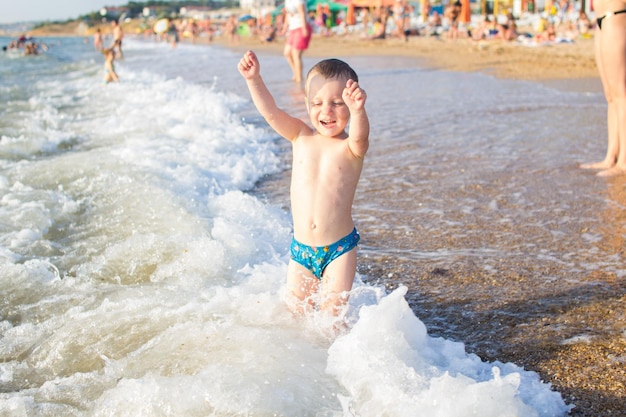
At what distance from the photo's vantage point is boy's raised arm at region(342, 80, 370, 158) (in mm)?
2660

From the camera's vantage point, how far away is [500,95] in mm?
10828

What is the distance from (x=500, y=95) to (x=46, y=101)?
893 centimetres

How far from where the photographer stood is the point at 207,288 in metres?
3.41

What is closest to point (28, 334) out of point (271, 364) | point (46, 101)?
point (271, 364)

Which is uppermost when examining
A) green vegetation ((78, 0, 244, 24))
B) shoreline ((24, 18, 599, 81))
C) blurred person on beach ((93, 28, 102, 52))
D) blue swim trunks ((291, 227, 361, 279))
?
green vegetation ((78, 0, 244, 24))

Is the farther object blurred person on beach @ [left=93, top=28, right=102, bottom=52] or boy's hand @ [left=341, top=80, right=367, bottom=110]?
blurred person on beach @ [left=93, top=28, right=102, bottom=52]

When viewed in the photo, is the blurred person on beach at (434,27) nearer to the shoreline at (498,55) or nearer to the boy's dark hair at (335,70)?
the shoreline at (498,55)

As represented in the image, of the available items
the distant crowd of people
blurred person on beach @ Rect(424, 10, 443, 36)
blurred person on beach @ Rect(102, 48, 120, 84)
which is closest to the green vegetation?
the distant crowd of people

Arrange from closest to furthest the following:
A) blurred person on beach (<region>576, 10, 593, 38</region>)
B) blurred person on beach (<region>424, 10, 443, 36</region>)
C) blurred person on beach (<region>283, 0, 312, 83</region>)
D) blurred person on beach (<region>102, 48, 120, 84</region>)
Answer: blurred person on beach (<region>283, 0, 312, 83</region>) < blurred person on beach (<region>102, 48, 120, 84</region>) < blurred person on beach (<region>576, 10, 593, 38</region>) < blurred person on beach (<region>424, 10, 443, 36</region>)

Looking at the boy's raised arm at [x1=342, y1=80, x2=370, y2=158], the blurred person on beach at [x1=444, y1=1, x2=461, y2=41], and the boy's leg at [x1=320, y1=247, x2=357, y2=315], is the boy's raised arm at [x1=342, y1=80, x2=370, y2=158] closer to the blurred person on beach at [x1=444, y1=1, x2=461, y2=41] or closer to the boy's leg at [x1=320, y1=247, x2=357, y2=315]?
the boy's leg at [x1=320, y1=247, x2=357, y2=315]

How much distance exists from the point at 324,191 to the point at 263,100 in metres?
0.54

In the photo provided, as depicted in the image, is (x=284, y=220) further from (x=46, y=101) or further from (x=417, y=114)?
(x=46, y=101)

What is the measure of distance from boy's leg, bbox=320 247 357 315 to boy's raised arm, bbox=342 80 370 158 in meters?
0.49

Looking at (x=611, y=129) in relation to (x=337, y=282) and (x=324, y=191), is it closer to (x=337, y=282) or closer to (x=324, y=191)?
(x=324, y=191)
